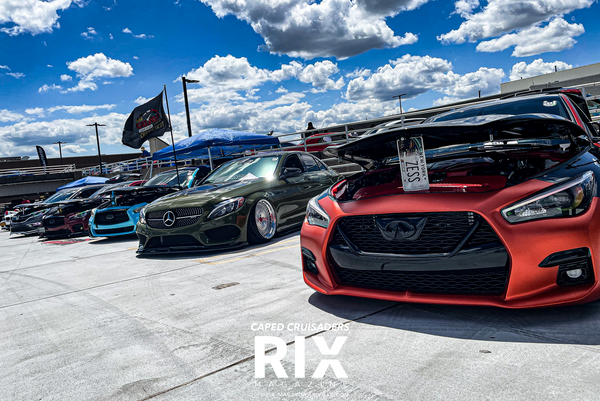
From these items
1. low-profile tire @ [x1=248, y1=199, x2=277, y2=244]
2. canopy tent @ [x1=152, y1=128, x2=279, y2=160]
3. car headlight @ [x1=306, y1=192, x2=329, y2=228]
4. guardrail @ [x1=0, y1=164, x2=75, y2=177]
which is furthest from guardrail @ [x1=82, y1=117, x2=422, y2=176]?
car headlight @ [x1=306, y1=192, x2=329, y2=228]

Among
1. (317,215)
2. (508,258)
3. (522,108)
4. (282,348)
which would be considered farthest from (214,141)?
(508,258)

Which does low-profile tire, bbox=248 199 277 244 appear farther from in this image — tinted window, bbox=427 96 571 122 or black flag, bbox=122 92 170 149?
black flag, bbox=122 92 170 149

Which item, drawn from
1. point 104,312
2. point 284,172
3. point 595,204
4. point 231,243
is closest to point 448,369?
point 595,204

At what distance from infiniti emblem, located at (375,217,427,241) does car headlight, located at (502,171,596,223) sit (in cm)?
47

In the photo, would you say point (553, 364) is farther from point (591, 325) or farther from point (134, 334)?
point (134, 334)

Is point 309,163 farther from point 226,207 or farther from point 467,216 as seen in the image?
point 467,216

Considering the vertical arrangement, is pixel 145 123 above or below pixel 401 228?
above

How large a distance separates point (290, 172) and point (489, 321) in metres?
4.74

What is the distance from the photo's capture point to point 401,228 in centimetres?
274

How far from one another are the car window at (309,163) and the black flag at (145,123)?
4.42 metres

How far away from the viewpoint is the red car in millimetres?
2424

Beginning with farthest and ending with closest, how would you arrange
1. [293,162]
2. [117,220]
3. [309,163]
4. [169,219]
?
[117,220] → [309,163] → [293,162] → [169,219]

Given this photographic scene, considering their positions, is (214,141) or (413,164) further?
(214,141)

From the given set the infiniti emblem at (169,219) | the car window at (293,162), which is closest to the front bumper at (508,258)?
the infiniti emblem at (169,219)
